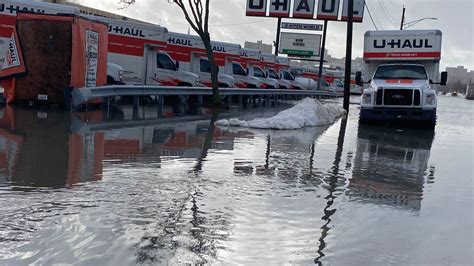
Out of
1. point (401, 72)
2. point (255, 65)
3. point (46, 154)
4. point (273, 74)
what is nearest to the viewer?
point (46, 154)

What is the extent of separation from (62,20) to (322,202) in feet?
41.9

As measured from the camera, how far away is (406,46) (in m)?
22.2

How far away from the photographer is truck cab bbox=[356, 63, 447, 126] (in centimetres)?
1719

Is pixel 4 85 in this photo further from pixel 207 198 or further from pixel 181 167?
pixel 207 198

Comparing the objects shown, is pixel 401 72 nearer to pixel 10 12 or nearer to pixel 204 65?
pixel 204 65

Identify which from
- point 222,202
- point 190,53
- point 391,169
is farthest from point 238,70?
point 222,202

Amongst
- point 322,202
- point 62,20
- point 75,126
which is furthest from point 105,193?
point 62,20

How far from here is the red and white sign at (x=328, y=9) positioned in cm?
4833

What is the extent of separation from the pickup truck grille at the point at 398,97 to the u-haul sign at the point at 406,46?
5.20 meters

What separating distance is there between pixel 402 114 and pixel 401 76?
2044mm

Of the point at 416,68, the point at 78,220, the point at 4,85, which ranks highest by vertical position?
the point at 416,68

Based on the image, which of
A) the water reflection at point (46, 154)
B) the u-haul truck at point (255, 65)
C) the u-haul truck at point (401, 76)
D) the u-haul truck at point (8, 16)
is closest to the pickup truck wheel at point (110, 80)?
the u-haul truck at point (8, 16)

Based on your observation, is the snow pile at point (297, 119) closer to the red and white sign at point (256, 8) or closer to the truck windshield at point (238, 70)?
the truck windshield at point (238, 70)

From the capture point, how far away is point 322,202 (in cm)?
655
